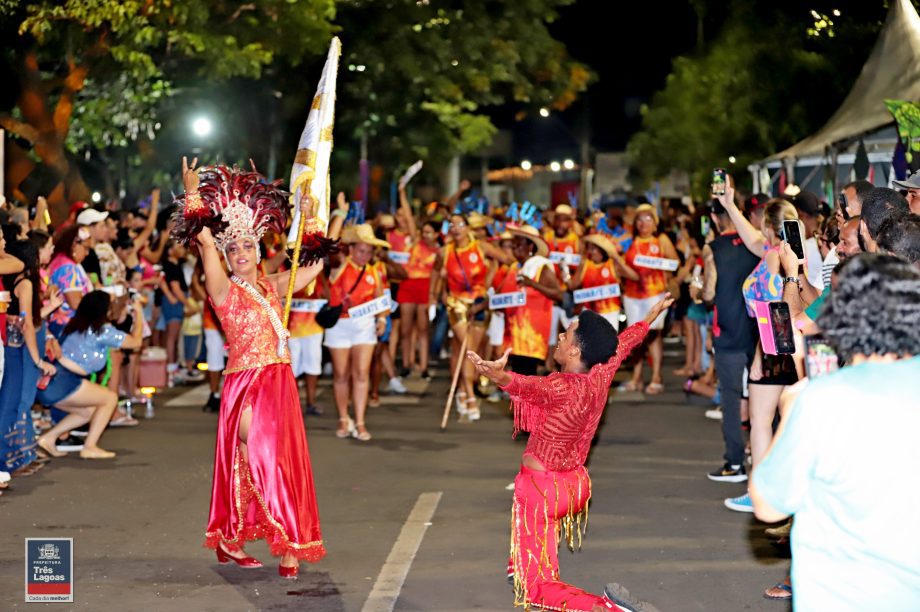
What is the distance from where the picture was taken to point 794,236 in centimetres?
752

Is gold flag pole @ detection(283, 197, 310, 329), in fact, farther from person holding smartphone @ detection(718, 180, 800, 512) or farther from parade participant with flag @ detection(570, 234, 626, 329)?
parade participant with flag @ detection(570, 234, 626, 329)

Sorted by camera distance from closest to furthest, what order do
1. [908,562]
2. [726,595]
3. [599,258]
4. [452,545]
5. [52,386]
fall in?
1. [908,562]
2. [726,595]
3. [452,545]
4. [52,386]
5. [599,258]

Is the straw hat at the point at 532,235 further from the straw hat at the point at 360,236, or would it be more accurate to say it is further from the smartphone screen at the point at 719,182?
the smartphone screen at the point at 719,182

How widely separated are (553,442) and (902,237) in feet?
5.99

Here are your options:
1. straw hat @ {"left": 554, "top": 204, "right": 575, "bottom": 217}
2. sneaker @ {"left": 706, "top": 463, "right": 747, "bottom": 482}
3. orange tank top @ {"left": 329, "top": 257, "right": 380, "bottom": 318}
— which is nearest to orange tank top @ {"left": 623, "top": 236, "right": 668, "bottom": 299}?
straw hat @ {"left": 554, "top": 204, "right": 575, "bottom": 217}

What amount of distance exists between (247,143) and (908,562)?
115 feet

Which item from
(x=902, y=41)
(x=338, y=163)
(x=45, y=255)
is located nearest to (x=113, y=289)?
(x=45, y=255)

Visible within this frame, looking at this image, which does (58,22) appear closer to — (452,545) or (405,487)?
(405,487)

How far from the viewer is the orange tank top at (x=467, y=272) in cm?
1502

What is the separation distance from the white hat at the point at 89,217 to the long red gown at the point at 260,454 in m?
6.64

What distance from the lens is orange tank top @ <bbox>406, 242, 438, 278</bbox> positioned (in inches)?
730

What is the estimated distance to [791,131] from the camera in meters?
33.0

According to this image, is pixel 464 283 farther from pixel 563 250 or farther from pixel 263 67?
pixel 263 67

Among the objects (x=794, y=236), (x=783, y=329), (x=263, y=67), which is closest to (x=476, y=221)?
(x=794, y=236)
